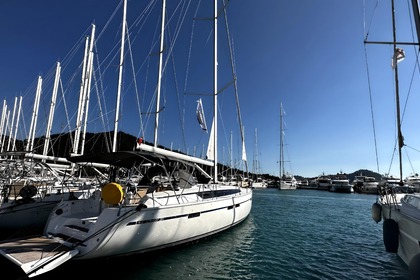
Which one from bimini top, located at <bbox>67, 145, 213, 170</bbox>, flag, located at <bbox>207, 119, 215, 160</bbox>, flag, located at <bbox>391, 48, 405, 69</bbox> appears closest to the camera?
bimini top, located at <bbox>67, 145, 213, 170</bbox>

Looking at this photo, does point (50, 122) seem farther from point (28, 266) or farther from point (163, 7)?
point (28, 266)

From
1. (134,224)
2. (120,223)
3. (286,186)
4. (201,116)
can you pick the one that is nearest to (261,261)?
(134,224)

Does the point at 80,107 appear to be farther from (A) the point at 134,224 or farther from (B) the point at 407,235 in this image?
(B) the point at 407,235

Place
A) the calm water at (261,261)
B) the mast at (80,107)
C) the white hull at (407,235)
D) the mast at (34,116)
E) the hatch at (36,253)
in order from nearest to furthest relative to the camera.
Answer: the hatch at (36,253) → the white hull at (407,235) → the calm water at (261,261) → the mast at (80,107) → the mast at (34,116)

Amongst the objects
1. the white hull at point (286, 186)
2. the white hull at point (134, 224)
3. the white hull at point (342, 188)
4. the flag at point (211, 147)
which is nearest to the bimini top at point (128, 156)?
the white hull at point (134, 224)

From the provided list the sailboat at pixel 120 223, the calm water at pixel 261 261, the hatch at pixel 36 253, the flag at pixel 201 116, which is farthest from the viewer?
the flag at pixel 201 116

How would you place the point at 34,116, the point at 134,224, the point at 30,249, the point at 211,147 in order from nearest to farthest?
the point at 30,249 → the point at 134,224 → the point at 211,147 → the point at 34,116

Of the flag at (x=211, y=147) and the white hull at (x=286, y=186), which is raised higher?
the flag at (x=211, y=147)

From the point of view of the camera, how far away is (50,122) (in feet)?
75.2

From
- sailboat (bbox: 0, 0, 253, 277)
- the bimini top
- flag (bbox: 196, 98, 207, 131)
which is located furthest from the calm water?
flag (bbox: 196, 98, 207, 131)

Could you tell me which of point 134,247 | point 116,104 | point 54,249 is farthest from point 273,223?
point 116,104

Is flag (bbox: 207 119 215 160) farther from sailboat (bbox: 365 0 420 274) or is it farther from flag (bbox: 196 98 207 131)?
sailboat (bbox: 365 0 420 274)

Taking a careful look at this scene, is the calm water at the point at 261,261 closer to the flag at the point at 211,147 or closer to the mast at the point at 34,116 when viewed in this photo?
the flag at the point at 211,147

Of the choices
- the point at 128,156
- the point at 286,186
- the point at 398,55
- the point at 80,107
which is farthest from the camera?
the point at 286,186
